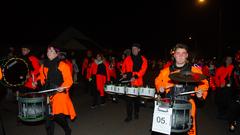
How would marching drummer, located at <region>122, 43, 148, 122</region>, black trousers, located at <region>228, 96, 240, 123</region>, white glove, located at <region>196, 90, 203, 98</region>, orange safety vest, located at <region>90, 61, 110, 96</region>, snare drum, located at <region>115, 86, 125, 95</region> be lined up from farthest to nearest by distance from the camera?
1. orange safety vest, located at <region>90, 61, 110, 96</region>
2. marching drummer, located at <region>122, 43, 148, 122</region>
3. snare drum, located at <region>115, 86, 125, 95</region>
4. black trousers, located at <region>228, 96, 240, 123</region>
5. white glove, located at <region>196, 90, 203, 98</region>

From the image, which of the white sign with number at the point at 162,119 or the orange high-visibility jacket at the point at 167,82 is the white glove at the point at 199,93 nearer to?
the orange high-visibility jacket at the point at 167,82

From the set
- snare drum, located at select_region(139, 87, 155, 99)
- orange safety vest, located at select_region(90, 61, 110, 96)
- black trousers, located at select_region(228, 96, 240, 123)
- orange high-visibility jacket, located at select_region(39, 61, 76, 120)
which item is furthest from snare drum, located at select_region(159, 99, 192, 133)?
orange safety vest, located at select_region(90, 61, 110, 96)

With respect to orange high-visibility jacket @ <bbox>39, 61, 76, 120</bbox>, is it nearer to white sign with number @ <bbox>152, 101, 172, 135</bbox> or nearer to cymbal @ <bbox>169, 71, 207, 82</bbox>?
white sign with number @ <bbox>152, 101, 172, 135</bbox>

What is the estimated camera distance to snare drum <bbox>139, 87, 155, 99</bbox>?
732cm

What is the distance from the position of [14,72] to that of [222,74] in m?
6.10

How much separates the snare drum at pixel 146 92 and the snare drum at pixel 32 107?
3039mm

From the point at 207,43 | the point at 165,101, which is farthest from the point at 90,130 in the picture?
the point at 207,43

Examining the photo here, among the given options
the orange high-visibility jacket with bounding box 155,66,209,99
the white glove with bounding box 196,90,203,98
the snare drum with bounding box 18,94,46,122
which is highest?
the orange high-visibility jacket with bounding box 155,66,209,99

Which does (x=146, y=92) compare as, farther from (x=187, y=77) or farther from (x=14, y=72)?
(x=187, y=77)

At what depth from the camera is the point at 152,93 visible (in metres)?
7.31

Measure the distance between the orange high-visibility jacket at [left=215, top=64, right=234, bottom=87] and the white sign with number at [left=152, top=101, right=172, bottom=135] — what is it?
500 centimetres

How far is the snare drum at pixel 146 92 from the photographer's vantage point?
732cm

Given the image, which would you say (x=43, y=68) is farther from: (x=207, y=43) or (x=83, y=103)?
(x=207, y=43)

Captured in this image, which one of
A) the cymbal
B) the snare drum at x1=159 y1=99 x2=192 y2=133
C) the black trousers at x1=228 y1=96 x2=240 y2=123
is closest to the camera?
the cymbal
